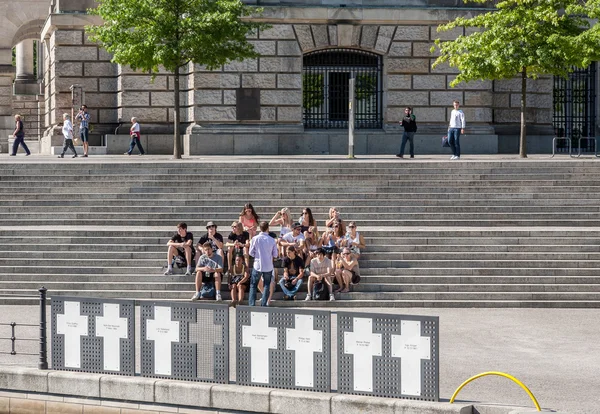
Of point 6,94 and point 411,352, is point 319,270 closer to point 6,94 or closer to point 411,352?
point 411,352

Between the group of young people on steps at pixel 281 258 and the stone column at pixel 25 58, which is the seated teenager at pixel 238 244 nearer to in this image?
the group of young people on steps at pixel 281 258

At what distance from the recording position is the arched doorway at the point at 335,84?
114 ft

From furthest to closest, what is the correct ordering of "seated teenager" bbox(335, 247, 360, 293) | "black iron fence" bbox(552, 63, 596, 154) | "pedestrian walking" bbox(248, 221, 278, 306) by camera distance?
"black iron fence" bbox(552, 63, 596, 154)
"seated teenager" bbox(335, 247, 360, 293)
"pedestrian walking" bbox(248, 221, 278, 306)

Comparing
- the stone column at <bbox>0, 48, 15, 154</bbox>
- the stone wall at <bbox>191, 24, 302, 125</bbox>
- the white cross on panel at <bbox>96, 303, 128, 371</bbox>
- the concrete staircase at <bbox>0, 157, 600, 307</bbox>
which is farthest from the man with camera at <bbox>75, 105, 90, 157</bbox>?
the white cross on panel at <bbox>96, 303, 128, 371</bbox>

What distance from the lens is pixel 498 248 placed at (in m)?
21.4

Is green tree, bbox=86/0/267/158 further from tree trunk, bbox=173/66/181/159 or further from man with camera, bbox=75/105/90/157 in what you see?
man with camera, bbox=75/105/90/157

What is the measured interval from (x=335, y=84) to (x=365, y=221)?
12.1m

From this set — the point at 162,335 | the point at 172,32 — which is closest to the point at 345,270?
the point at 162,335

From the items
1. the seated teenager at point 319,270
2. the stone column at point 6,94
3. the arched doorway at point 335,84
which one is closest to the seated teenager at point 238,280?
the seated teenager at point 319,270

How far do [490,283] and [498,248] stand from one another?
1230 mm

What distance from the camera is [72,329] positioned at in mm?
13062

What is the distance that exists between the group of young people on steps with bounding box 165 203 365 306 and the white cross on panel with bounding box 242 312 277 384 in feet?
20.7

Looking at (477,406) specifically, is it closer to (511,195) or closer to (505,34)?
(511,195)

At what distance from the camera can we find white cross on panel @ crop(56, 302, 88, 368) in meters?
13.0
